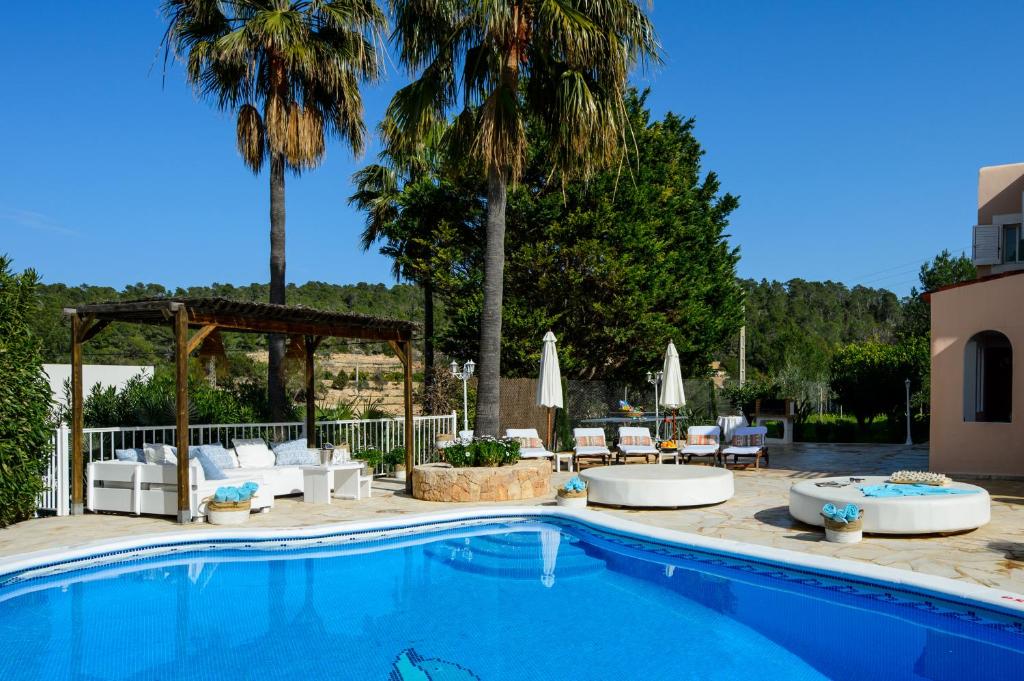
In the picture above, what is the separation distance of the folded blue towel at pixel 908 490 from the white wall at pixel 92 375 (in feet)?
59.9

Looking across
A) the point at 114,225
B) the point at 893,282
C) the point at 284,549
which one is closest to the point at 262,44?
the point at 284,549

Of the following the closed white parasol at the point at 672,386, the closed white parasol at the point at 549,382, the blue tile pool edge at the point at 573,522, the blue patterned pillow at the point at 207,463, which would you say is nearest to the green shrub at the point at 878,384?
the closed white parasol at the point at 672,386

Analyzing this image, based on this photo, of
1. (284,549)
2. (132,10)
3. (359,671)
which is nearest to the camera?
(359,671)

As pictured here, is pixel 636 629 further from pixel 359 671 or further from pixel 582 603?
pixel 359 671

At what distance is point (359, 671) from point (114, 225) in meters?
26.9

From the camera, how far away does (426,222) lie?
2131cm

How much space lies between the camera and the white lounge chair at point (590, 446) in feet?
46.8

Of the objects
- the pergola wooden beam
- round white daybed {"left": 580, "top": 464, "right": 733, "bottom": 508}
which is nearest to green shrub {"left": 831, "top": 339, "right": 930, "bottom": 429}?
round white daybed {"left": 580, "top": 464, "right": 733, "bottom": 508}

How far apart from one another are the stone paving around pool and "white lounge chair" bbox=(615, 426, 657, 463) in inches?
65.6

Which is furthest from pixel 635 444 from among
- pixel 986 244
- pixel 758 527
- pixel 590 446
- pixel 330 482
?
pixel 986 244

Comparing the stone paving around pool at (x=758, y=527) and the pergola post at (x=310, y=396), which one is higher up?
the pergola post at (x=310, y=396)

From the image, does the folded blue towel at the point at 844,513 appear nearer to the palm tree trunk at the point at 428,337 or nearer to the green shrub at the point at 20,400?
the green shrub at the point at 20,400

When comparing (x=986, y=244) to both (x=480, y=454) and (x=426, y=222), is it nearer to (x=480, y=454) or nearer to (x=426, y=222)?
(x=480, y=454)

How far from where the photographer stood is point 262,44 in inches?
552
